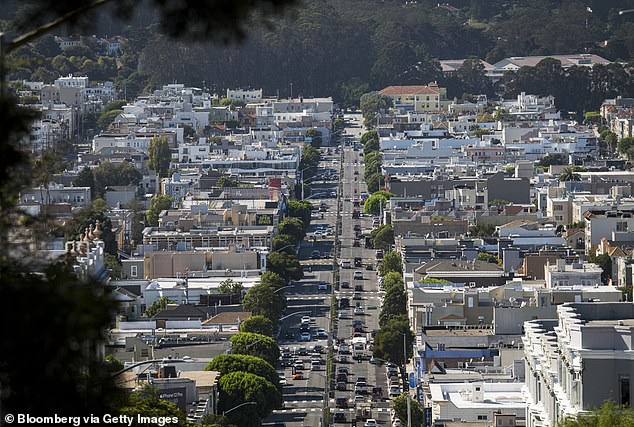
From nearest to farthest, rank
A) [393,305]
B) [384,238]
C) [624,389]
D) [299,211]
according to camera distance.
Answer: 1. [624,389]
2. [393,305]
3. [384,238]
4. [299,211]

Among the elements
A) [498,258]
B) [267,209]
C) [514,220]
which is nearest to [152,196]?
[267,209]

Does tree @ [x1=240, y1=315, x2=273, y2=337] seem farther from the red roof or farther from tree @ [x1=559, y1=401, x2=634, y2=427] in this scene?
the red roof

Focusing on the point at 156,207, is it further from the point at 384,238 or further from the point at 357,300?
the point at 357,300

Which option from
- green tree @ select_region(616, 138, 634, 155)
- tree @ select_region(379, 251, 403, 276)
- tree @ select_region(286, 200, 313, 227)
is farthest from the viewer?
green tree @ select_region(616, 138, 634, 155)

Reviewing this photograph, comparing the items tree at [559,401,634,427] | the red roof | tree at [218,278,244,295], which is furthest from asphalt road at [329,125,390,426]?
the red roof

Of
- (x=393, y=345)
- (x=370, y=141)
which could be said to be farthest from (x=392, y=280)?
(x=370, y=141)

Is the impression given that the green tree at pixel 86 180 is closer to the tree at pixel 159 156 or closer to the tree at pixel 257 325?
the tree at pixel 159 156

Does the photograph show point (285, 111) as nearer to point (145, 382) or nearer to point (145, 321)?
point (145, 321)
